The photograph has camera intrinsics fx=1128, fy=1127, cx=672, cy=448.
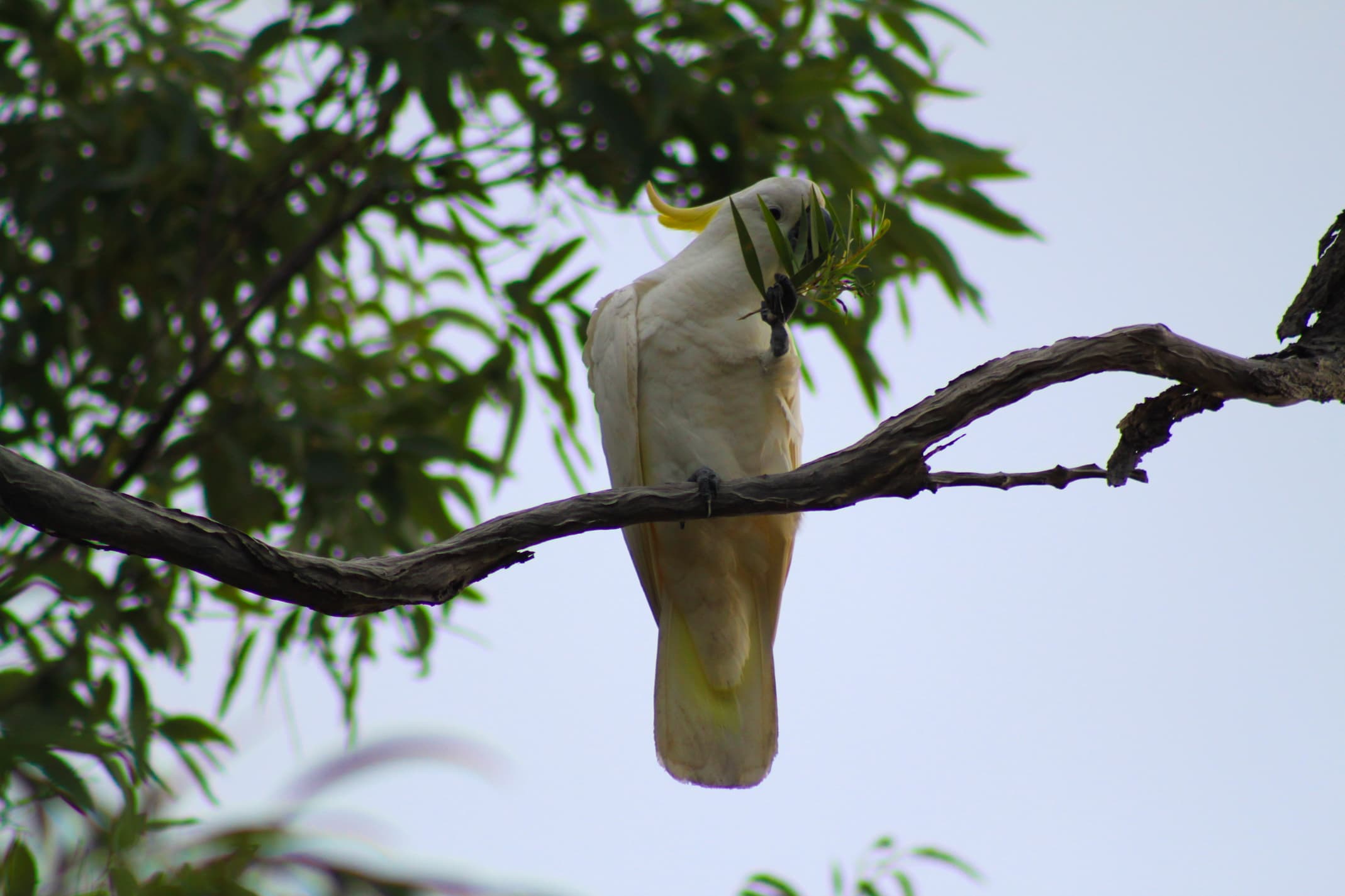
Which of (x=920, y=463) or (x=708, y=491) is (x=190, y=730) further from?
(x=920, y=463)

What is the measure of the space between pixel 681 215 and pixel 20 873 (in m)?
1.28

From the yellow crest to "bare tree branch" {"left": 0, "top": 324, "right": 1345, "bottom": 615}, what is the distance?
750 mm

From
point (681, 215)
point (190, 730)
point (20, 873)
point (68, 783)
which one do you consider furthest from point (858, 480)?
point (190, 730)

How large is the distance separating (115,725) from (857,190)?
170 cm

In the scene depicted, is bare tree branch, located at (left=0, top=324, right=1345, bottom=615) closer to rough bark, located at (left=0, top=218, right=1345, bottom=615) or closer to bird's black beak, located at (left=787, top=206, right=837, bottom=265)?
rough bark, located at (left=0, top=218, right=1345, bottom=615)

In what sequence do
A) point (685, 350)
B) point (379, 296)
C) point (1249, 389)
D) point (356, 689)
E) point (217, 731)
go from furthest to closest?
point (379, 296)
point (356, 689)
point (217, 731)
point (685, 350)
point (1249, 389)

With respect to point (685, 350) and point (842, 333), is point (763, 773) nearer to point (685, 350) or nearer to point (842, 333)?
point (685, 350)

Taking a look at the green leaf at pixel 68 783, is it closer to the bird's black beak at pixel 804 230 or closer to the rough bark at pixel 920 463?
the rough bark at pixel 920 463

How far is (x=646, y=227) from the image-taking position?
6.90 feet

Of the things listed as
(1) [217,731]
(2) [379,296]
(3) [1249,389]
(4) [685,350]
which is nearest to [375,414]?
(2) [379,296]

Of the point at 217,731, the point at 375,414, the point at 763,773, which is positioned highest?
the point at 375,414

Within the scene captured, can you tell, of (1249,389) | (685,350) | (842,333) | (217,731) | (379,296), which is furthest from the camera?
(379,296)

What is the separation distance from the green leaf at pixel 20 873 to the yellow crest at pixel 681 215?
4.14 feet

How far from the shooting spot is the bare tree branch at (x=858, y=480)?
102 centimetres
